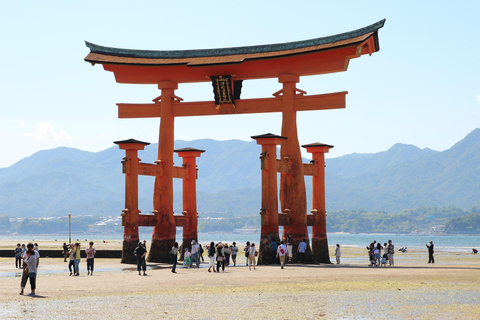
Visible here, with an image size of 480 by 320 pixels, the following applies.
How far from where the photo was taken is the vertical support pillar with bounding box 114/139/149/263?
110ft

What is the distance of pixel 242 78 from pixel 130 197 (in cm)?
912

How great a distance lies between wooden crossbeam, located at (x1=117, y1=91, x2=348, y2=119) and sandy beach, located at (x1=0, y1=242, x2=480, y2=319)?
11.1m

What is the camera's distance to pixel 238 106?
3597 centimetres

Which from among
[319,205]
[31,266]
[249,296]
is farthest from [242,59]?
[249,296]

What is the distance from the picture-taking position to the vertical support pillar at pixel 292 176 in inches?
1341

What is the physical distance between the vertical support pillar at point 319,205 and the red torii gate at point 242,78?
46 centimetres

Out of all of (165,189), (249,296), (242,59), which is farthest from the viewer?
(165,189)

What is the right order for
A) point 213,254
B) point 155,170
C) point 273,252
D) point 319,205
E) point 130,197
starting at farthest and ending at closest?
point 319,205 < point 155,170 < point 130,197 < point 273,252 < point 213,254

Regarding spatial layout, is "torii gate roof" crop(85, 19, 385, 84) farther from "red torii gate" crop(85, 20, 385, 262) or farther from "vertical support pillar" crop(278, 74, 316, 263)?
"vertical support pillar" crop(278, 74, 316, 263)

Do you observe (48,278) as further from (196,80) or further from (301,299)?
(196,80)

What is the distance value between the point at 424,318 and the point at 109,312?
6.90 m

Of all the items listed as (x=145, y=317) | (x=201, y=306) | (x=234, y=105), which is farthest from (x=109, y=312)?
(x=234, y=105)

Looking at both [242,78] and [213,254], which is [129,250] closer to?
[213,254]

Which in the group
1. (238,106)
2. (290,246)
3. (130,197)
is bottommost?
(290,246)
